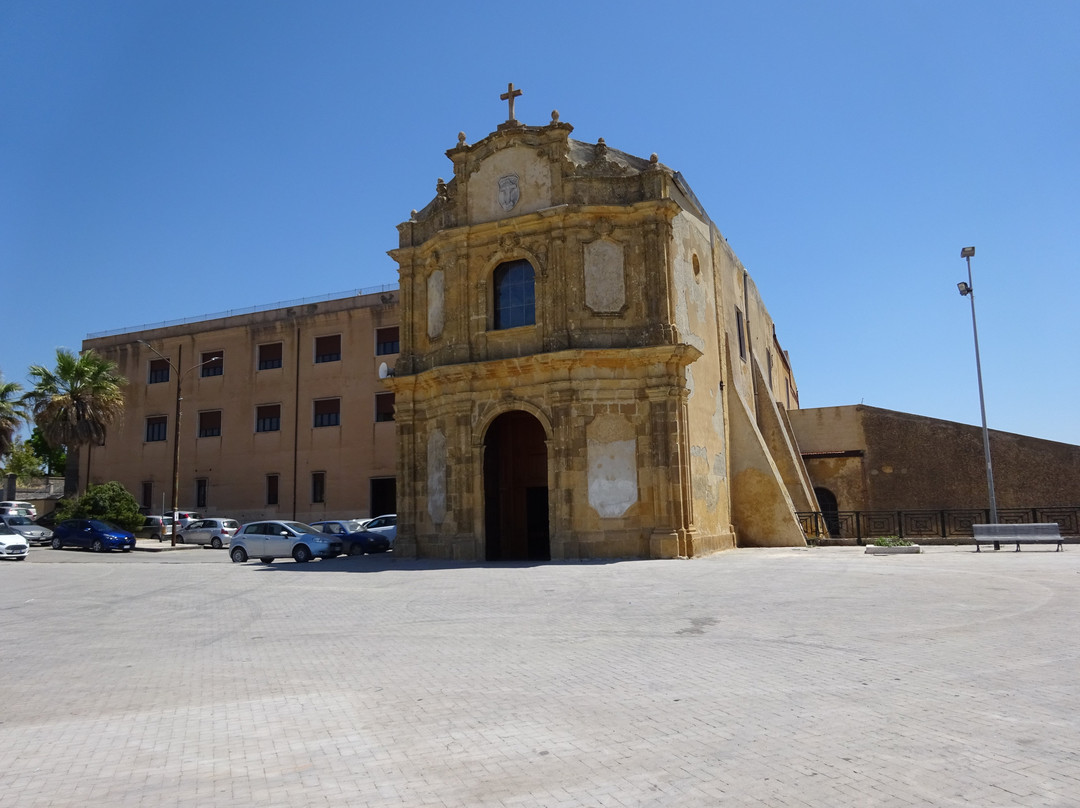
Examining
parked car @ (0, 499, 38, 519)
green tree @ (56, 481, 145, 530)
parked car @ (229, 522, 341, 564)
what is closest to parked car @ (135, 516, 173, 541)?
green tree @ (56, 481, 145, 530)

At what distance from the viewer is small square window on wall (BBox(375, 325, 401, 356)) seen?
40250mm

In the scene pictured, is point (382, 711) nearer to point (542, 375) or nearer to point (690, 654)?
point (690, 654)

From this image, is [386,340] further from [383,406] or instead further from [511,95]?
[511,95]

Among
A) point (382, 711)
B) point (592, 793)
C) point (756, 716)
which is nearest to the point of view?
point (592, 793)

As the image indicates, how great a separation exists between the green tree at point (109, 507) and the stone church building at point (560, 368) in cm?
1919

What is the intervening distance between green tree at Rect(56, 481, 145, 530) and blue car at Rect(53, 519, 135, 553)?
2.82m

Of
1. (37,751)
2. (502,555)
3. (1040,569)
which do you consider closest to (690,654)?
(37,751)

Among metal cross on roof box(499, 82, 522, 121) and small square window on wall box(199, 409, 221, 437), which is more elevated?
metal cross on roof box(499, 82, 522, 121)

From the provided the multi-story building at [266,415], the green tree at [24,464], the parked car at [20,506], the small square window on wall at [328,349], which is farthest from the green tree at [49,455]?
the small square window on wall at [328,349]

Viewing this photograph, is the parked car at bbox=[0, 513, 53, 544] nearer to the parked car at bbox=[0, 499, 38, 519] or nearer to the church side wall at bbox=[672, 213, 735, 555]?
the parked car at bbox=[0, 499, 38, 519]

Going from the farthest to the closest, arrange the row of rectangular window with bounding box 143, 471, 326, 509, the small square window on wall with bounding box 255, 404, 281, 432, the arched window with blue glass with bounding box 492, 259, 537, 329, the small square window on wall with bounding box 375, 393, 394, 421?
the small square window on wall with bounding box 255, 404, 281, 432 → the row of rectangular window with bounding box 143, 471, 326, 509 → the small square window on wall with bounding box 375, 393, 394, 421 → the arched window with blue glass with bounding box 492, 259, 537, 329

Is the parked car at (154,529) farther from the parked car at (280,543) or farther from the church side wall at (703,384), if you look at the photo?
the church side wall at (703,384)

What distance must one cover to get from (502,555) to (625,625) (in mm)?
13759

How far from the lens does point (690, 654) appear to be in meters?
8.48
